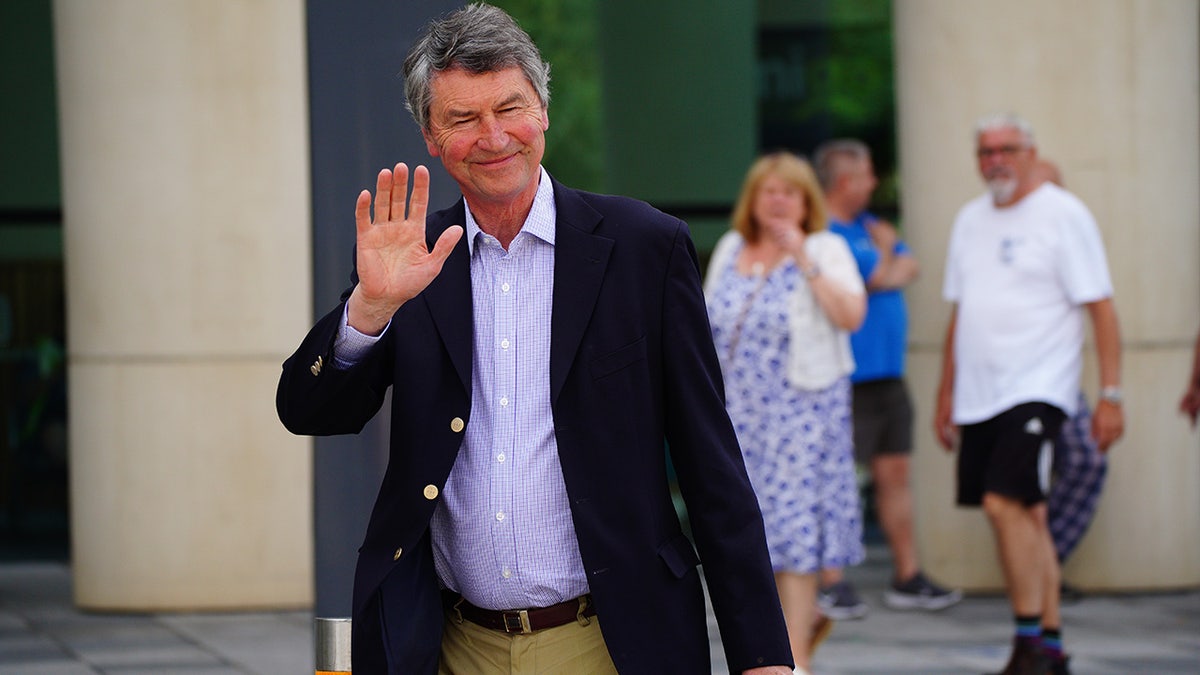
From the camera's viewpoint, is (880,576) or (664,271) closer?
(664,271)

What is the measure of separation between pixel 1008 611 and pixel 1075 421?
39.4 inches

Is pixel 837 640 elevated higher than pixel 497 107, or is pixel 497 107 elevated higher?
pixel 497 107

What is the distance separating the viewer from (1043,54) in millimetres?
8812

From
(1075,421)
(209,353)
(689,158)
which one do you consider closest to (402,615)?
(209,353)

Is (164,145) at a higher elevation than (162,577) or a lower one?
higher

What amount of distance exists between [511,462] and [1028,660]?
4210mm

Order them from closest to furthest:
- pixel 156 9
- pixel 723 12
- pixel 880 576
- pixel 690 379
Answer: pixel 690 379 → pixel 156 9 → pixel 880 576 → pixel 723 12

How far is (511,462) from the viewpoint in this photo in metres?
2.96

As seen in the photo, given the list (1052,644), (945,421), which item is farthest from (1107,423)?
(1052,644)

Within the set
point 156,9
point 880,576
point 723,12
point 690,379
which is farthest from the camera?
point 723,12

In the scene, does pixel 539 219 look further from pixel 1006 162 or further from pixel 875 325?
pixel 875 325

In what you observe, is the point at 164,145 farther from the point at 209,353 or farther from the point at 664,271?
the point at 664,271

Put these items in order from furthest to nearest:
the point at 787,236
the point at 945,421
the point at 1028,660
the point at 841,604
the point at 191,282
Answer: the point at 191,282 < the point at 841,604 < the point at 945,421 < the point at 787,236 < the point at 1028,660

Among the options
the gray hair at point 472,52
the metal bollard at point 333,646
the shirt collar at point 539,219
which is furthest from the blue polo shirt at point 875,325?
the gray hair at point 472,52
